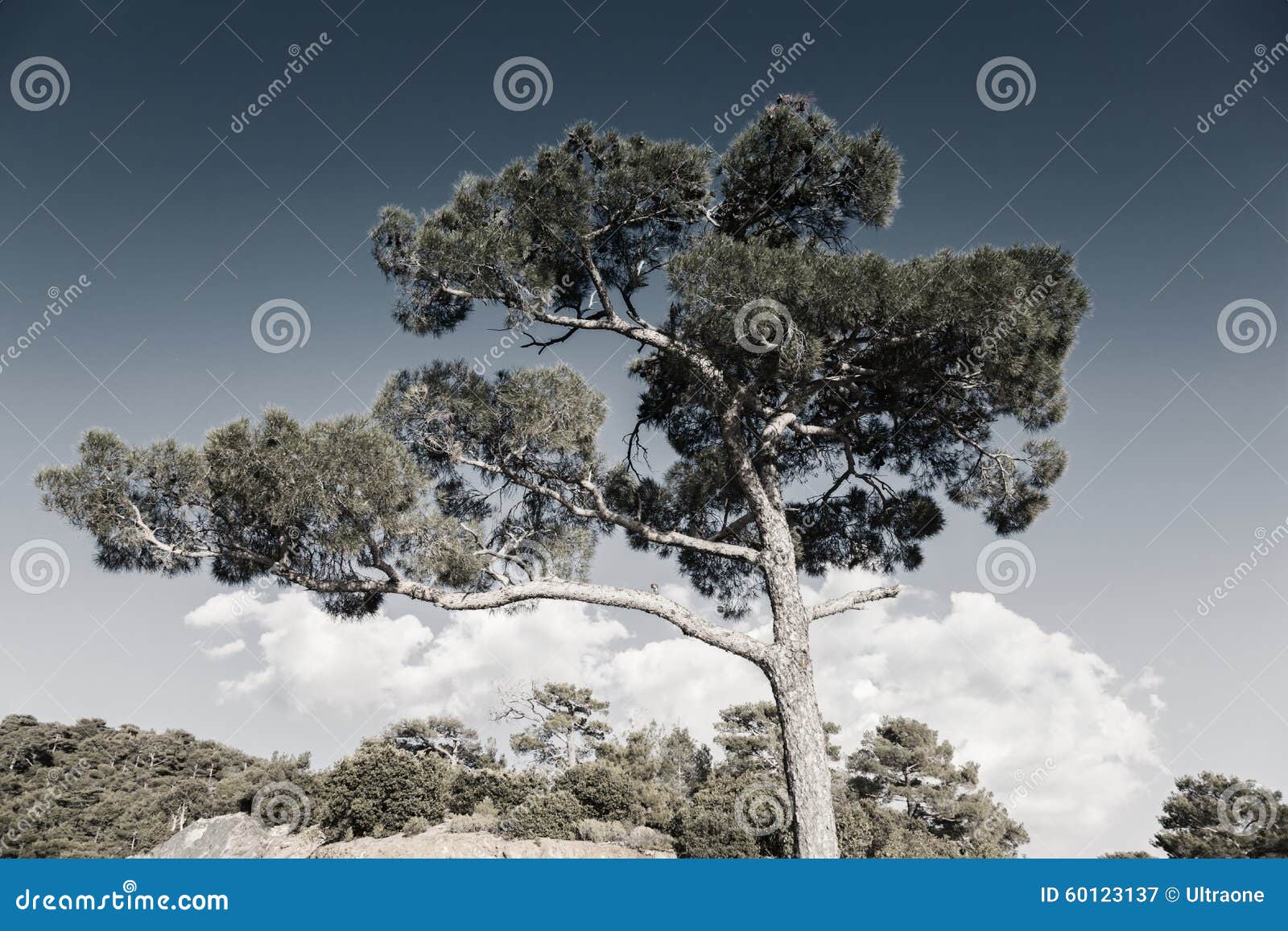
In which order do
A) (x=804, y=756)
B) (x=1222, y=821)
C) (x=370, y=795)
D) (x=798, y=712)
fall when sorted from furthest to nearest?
1. (x=1222, y=821)
2. (x=370, y=795)
3. (x=798, y=712)
4. (x=804, y=756)

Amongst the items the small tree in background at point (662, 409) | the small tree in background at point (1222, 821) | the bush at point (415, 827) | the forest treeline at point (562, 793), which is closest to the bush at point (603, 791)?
the forest treeline at point (562, 793)

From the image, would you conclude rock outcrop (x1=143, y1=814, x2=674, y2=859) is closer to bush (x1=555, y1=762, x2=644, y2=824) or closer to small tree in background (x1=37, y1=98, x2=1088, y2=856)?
bush (x1=555, y1=762, x2=644, y2=824)

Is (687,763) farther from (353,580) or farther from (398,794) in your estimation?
(353,580)

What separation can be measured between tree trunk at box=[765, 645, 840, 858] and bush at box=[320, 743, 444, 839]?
29.7 feet

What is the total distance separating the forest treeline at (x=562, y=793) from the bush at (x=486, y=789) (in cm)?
4

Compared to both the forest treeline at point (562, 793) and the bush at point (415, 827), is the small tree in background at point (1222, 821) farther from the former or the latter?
the bush at point (415, 827)

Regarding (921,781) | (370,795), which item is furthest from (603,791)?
(921,781)

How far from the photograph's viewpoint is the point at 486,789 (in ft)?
46.7

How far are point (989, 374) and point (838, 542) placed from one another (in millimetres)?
3123

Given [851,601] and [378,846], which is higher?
[851,601]

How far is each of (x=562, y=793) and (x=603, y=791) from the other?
0.88 metres

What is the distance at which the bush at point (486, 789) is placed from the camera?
13836 mm

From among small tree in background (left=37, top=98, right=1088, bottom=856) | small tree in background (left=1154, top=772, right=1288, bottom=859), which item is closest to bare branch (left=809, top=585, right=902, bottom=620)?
small tree in background (left=37, top=98, right=1088, bottom=856)

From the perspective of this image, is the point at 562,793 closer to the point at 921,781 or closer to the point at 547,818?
the point at 547,818
